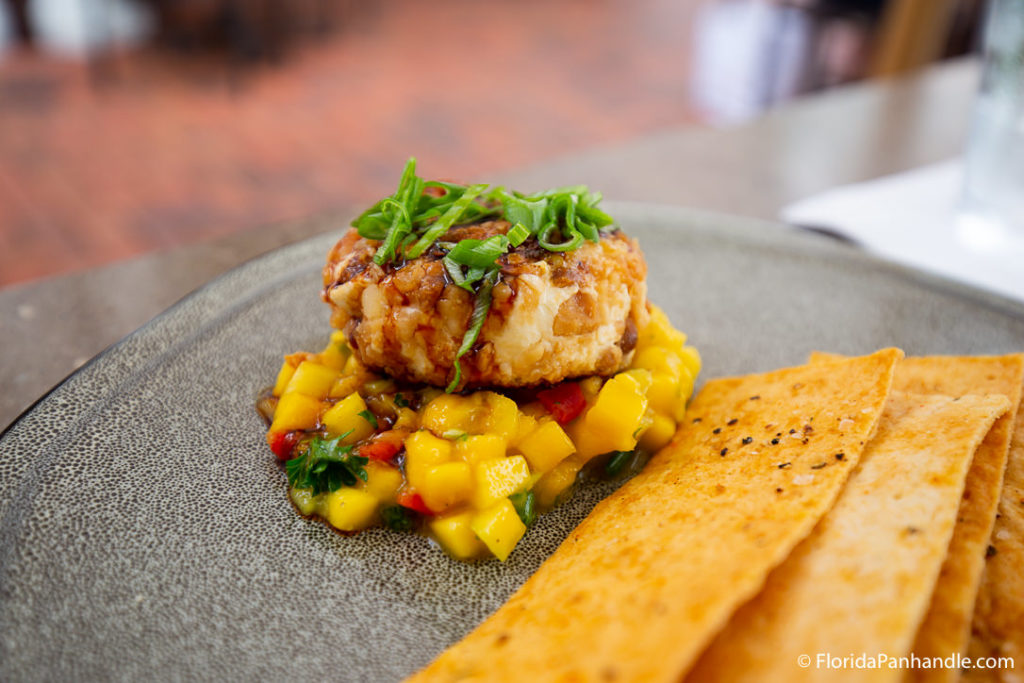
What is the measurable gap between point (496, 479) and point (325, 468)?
0.43m

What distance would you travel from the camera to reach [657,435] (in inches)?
94.7

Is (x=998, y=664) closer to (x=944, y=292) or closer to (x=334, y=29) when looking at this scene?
(x=944, y=292)

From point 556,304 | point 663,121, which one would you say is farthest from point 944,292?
point 663,121

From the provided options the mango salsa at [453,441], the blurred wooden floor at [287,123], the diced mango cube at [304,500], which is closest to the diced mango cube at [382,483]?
the mango salsa at [453,441]

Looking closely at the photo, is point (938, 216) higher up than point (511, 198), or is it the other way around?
point (511, 198)

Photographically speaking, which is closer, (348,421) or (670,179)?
(348,421)

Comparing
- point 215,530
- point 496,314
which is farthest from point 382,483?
point 496,314

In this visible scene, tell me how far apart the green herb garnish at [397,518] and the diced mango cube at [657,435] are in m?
0.73

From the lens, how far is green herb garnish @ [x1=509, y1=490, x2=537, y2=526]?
211cm

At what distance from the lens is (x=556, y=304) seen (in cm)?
220

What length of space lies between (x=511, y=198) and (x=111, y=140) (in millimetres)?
7472

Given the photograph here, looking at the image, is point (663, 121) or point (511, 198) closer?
point (511, 198)

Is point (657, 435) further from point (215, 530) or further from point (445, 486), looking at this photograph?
point (215, 530)

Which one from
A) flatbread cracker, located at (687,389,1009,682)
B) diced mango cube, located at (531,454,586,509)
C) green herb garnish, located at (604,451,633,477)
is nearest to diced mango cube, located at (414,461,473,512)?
diced mango cube, located at (531,454,586,509)
